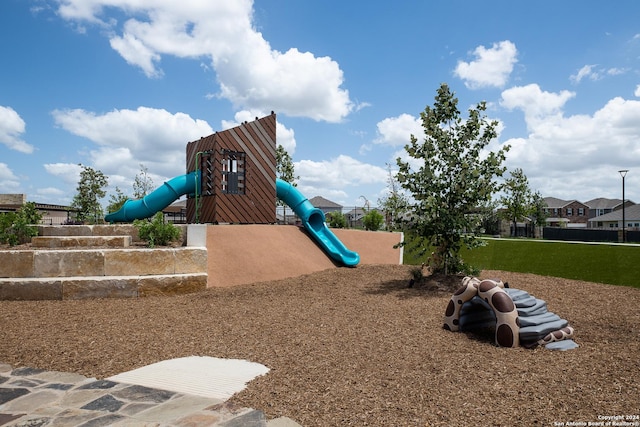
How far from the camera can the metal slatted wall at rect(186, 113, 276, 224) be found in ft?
44.7

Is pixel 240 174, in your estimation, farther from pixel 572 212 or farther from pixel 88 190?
pixel 572 212

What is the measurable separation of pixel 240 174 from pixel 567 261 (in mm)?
11522

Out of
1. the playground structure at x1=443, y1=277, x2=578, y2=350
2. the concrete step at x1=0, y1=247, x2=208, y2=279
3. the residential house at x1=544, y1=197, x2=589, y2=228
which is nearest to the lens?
the playground structure at x1=443, y1=277, x2=578, y2=350

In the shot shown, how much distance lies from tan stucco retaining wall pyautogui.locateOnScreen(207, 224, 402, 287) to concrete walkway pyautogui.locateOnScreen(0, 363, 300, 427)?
5.82 metres

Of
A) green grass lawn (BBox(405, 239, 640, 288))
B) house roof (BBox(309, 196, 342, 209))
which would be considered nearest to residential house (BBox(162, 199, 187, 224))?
green grass lawn (BBox(405, 239, 640, 288))

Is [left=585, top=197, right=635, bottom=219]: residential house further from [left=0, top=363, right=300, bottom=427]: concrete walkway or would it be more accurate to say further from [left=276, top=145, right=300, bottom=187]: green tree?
[left=0, top=363, right=300, bottom=427]: concrete walkway

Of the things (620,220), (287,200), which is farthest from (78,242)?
(620,220)

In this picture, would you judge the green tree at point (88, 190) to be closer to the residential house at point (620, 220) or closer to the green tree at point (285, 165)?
the green tree at point (285, 165)

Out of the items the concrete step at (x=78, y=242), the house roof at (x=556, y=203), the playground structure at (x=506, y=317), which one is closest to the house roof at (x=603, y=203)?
the house roof at (x=556, y=203)

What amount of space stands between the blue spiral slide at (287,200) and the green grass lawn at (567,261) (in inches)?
152

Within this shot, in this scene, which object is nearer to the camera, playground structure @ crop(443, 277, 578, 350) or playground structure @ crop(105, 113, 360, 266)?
playground structure @ crop(443, 277, 578, 350)

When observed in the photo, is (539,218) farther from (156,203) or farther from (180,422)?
(180,422)

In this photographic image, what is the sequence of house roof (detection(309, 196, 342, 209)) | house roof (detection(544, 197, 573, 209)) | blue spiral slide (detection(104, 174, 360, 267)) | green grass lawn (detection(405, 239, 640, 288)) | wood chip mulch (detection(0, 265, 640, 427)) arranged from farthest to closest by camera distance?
house roof (detection(309, 196, 342, 209)), house roof (detection(544, 197, 573, 209)), blue spiral slide (detection(104, 174, 360, 267)), green grass lawn (detection(405, 239, 640, 288)), wood chip mulch (detection(0, 265, 640, 427))

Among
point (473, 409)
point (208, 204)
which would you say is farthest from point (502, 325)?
point (208, 204)
